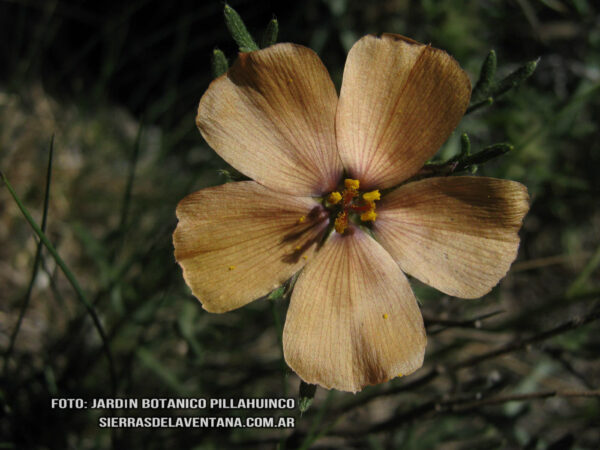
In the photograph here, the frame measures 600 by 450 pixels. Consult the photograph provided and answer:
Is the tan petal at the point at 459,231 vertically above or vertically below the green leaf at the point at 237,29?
below

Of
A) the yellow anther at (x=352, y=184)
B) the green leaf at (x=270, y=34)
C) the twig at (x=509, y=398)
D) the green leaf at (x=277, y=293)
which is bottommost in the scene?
the twig at (x=509, y=398)

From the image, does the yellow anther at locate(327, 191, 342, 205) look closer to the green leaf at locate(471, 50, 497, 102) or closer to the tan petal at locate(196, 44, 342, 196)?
the tan petal at locate(196, 44, 342, 196)

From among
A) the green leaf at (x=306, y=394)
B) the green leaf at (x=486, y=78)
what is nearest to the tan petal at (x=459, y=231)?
the green leaf at (x=486, y=78)

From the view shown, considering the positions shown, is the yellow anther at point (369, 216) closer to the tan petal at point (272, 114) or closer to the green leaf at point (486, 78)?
the tan petal at point (272, 114)

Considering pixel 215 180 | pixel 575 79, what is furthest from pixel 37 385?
pixel 575 79

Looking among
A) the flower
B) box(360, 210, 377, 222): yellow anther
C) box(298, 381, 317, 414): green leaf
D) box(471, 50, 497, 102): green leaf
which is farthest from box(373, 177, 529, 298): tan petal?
box(298, 381, 317, 414): green leaf

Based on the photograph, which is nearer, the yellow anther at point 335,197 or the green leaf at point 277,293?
the green leaf at point 277,293
